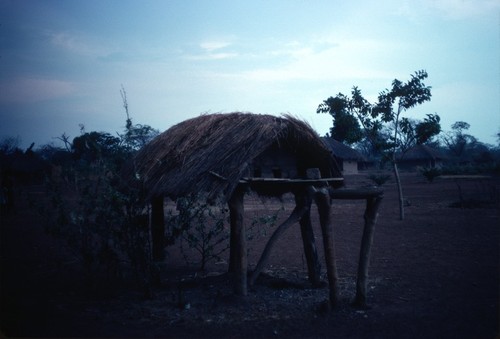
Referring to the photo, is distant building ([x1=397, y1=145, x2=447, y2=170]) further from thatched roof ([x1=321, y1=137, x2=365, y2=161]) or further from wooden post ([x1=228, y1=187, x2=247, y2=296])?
wooden post ([x1=228, y1=187, x2=247, y2=296])

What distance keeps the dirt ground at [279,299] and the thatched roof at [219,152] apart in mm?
1820

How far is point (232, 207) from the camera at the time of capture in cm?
592

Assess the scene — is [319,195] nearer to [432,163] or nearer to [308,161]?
[308,161]

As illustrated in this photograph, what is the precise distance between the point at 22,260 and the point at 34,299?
344cm

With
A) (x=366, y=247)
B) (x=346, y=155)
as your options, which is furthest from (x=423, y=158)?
(x=366, y=247)

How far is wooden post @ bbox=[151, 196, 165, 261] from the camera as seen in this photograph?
722 cm

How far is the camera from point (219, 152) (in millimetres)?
5887

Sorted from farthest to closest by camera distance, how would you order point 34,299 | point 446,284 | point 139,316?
point 446,284 < point 34,299 < point 139,316

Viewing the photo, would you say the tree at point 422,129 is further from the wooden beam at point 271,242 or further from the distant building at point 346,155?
the distant building at point 346,155

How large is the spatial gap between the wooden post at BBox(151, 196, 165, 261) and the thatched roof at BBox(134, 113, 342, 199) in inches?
37.8

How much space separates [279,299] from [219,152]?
274 cm

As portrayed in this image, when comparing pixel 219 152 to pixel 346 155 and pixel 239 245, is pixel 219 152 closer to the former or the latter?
pixel 239 245

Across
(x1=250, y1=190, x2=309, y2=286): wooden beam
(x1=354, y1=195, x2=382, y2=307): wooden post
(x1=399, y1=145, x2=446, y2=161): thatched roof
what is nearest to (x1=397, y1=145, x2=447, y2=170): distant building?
(x1=399, y1=145, x2=446, y2=161): thatched roof

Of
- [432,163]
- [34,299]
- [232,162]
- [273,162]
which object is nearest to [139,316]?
[34,299]
